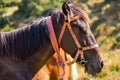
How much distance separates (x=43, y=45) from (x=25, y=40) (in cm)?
25

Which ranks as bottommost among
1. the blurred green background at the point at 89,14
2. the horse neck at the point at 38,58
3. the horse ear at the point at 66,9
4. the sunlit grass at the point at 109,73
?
the blurred green background at the point at 89,14

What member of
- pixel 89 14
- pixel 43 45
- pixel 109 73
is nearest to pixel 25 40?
pixel 43 45

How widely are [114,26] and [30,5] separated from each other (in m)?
7.28

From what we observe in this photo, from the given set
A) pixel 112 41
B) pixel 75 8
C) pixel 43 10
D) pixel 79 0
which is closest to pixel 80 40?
pixel 75 8

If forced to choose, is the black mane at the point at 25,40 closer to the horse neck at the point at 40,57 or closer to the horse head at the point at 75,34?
the horse neck at the point at 40,57

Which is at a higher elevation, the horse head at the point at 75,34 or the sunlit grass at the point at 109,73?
the horse head at the point at 75,34

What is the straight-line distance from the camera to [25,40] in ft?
16.5

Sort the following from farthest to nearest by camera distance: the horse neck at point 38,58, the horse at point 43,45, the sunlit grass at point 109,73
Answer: the sunlit grass at point 109,73 → the horse neck at point 38,58 → the horse at point 43,45

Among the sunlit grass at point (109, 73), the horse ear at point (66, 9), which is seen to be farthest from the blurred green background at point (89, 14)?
the horse ear at point (66, 9)

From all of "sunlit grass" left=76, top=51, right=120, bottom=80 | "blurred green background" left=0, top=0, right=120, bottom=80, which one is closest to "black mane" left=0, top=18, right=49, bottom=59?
"sunlit grass" left=76, top=51, right=120, bottom=80

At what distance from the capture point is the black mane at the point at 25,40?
4.99 m

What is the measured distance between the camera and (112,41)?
23.7m

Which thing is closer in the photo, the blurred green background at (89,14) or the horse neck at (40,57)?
the horse neck at (40,57)

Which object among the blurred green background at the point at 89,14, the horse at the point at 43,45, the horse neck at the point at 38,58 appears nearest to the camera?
the horse at the point at 43,45
